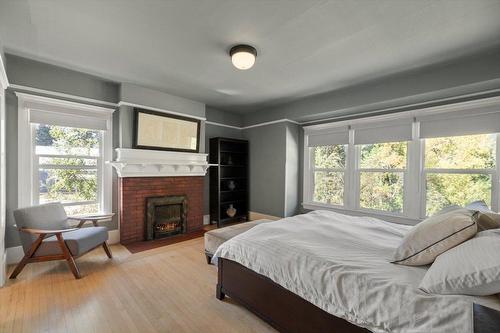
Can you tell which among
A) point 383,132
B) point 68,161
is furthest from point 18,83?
point 383,132

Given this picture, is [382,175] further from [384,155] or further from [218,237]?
[218,237]

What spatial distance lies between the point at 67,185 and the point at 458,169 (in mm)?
5550

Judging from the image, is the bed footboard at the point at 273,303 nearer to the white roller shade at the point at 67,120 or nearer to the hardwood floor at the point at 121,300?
the hardwood floor at the point at 121,300

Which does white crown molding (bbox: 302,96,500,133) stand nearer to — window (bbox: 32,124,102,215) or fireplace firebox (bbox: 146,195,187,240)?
fireplace firebox (bbox: 146,195,187,240)

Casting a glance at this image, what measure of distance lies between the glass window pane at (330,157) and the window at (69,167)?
3.92 m

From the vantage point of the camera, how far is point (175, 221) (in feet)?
13.5

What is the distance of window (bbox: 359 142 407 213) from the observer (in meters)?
3.57

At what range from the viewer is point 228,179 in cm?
510

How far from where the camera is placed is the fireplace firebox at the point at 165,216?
3.76m

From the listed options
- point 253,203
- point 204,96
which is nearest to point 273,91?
point 204,96

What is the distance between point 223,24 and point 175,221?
10.8ft

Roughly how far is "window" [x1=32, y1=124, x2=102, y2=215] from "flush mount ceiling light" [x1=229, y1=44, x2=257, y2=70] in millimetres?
2581

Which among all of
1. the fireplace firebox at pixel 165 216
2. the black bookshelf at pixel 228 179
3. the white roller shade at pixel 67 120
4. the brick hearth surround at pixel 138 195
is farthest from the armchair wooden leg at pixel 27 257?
the black bookshelf at pixel 228 179

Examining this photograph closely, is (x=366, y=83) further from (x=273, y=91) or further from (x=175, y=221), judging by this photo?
(x=175, y=221)
